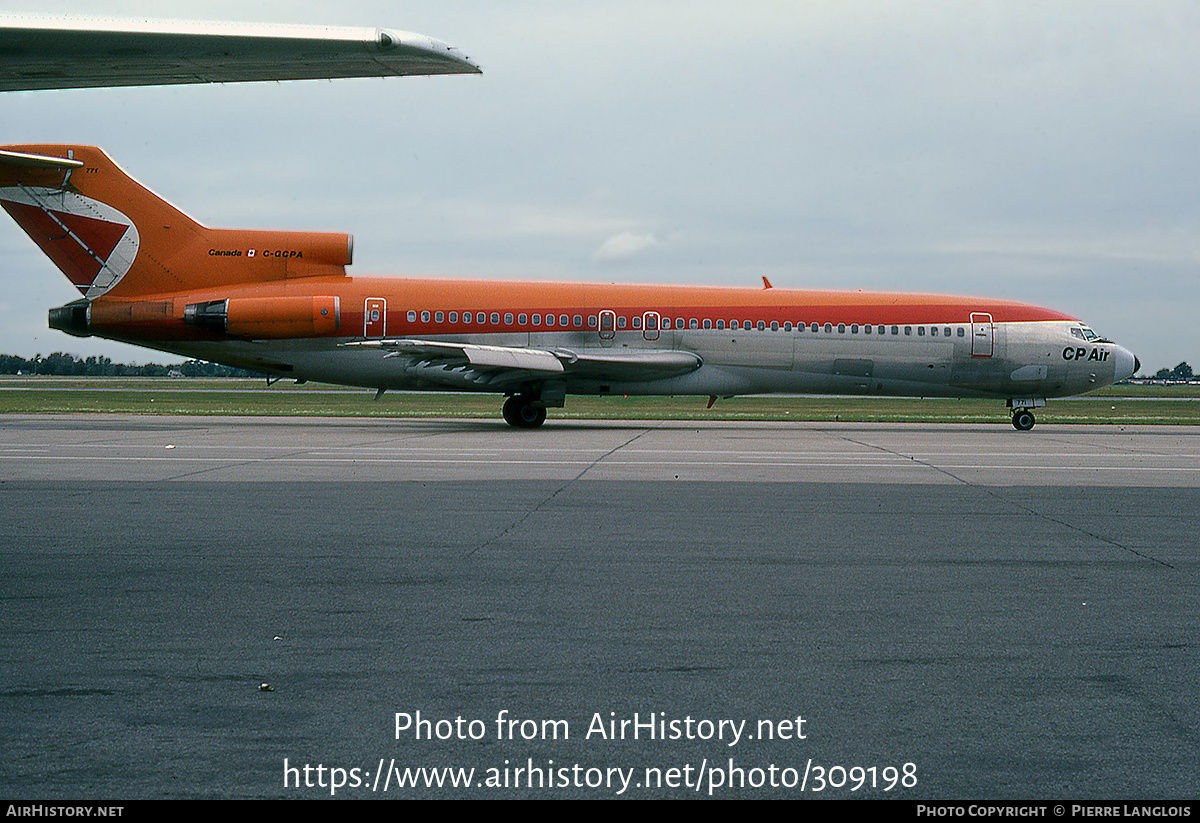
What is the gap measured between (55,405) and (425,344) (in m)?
19.5

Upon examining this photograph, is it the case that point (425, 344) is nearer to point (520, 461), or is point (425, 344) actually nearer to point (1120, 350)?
point (520, 461)

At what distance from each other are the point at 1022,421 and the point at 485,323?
13817 millimetres

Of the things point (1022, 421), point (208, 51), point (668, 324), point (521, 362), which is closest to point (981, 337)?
point (1022, 421)

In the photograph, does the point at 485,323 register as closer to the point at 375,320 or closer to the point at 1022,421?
the point at 375,320

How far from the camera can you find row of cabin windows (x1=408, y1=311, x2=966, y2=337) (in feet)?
85.9

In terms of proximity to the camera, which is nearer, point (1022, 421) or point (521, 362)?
point (521, 362)

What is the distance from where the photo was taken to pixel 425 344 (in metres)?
24.5

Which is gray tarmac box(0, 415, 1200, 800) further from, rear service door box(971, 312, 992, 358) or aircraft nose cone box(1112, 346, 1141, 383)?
aircraft nose cone box(1112, 346, 1141, 383)

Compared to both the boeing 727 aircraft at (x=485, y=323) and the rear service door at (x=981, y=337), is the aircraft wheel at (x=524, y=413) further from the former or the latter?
the rear service door at (x=981, y=337)

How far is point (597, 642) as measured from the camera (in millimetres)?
5410

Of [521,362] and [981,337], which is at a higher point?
[981,337]

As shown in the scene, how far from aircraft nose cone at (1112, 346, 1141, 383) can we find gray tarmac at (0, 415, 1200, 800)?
1656cm

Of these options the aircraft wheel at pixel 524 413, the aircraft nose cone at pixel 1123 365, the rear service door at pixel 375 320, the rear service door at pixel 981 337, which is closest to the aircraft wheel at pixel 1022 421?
the rear service door at pixel 981 337

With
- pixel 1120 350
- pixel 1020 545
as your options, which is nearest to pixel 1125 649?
pixel 1020 545
